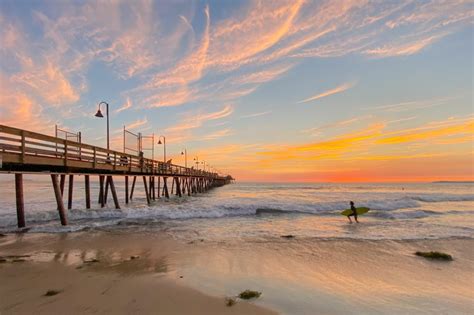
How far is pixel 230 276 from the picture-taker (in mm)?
6543

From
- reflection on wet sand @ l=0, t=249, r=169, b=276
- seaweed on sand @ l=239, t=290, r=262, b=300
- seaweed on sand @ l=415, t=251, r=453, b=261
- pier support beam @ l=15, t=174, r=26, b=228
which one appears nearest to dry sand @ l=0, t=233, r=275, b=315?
reflection on wet sand @ l=0, t=249, r=169, b=276

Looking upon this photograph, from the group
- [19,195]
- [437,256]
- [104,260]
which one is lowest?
[437,256]

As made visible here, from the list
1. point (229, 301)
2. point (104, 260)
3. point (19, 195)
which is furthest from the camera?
point (19, 195)

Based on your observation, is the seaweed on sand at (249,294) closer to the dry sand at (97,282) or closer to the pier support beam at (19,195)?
the dry sand at (97,282)

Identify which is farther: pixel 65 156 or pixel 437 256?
pixel 65 156

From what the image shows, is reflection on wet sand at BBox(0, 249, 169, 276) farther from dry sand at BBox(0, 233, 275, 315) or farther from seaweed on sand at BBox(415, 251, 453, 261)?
seaweed on sand at BBox(415, 251, 453, 261)

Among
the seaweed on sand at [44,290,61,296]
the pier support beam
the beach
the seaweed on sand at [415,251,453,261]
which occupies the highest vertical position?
the pier support beam

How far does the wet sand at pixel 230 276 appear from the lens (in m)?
4.96

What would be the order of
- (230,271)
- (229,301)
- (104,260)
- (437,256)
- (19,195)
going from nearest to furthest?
(229,301) → (230,271) → (104,260) → (437,256) → (19,195)

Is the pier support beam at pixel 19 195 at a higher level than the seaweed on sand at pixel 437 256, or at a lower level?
higher

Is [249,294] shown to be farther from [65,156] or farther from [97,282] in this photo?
[65,156]

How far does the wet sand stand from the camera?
16.3 feet

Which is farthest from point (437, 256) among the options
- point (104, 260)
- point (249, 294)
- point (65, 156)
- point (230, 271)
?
point (65, 156)

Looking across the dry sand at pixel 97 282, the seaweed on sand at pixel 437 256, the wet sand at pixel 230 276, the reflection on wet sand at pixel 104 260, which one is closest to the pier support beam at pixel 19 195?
the wet sand at pixel 230 276
